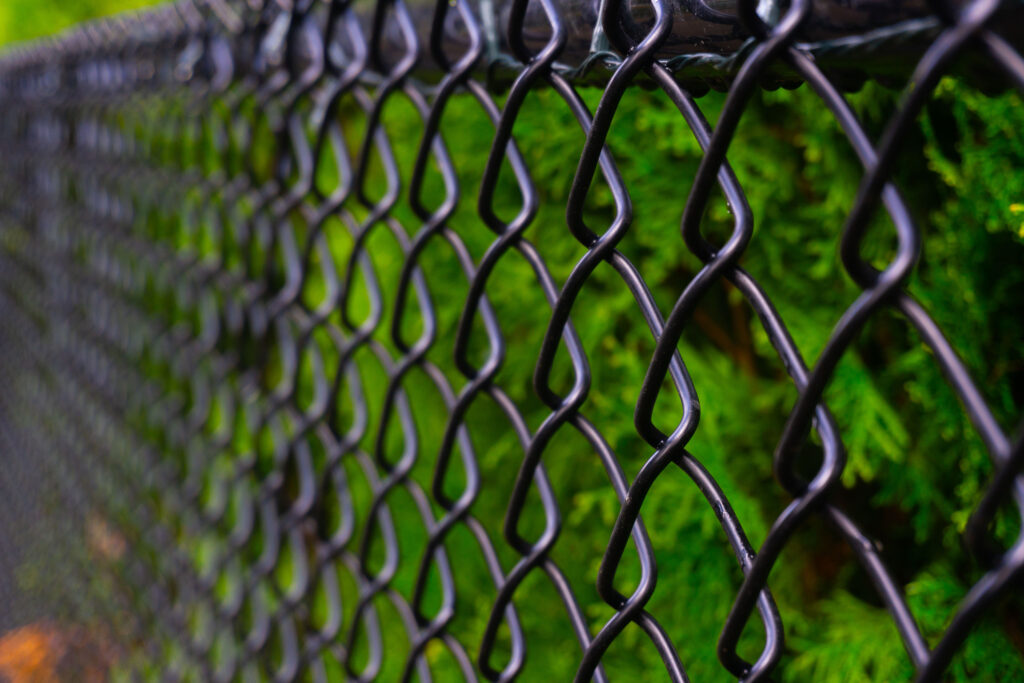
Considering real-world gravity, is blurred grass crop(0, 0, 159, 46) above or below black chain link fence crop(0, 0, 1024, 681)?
above

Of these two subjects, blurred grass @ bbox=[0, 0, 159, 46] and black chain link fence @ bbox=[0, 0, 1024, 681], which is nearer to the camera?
black chain link fence @ bbox=[0, 0, 1024, 681]

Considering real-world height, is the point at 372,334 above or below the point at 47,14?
below

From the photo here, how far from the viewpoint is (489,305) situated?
986 millimetres

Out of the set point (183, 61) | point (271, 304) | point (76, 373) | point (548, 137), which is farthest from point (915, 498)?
point (76, 373)

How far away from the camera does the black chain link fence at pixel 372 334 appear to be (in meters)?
0.52

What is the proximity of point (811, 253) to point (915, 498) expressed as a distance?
0.35 m

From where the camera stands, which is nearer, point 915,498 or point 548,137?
point 915,498

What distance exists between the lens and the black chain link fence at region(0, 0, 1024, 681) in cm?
52

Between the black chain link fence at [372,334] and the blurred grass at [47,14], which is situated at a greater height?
the blurred grass at [47,14]

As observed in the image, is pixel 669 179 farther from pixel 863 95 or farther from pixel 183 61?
pixel 183 61

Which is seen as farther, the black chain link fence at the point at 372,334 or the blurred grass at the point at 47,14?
the blurred grass at the point at 47,14

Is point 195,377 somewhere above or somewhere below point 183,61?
below

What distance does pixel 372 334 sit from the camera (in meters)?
1.17

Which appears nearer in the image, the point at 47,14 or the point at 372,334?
the point at 372,334
